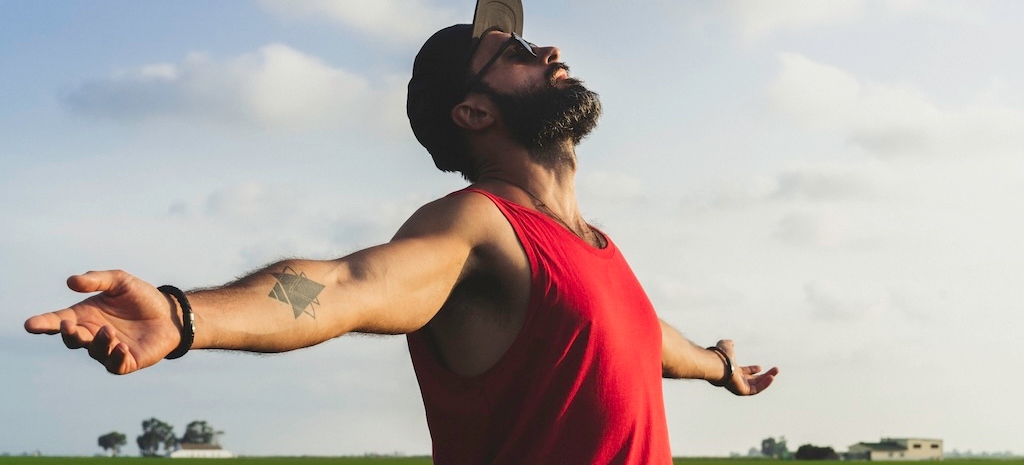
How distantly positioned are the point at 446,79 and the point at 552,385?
6.13ft

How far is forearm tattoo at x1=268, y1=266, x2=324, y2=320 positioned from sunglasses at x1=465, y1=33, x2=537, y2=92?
207 cm

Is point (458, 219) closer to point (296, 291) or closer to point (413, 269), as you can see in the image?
point (413, 269)

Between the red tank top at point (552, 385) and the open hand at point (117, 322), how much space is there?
5.22 feet

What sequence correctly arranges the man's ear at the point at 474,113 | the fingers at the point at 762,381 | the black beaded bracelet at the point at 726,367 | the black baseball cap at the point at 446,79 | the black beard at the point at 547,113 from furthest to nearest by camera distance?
the fingers at the point at 762,381
the black beaded bracelet at the point at 726,367
the black baseball cap at the point at 446,79
the man's ear at the point at 474,113
the black beard at the point at 547,113

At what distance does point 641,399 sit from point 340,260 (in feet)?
5.15

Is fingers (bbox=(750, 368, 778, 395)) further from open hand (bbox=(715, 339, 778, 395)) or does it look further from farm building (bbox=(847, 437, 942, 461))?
farm building (bbox=(847, 437, 942, 461))

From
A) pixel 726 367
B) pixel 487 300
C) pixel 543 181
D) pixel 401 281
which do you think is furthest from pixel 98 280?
pixel 726 367

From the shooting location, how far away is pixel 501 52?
4.87 metres

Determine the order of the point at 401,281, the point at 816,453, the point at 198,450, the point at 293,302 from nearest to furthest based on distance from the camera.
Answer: the point at 293,302 → the point at 401,281 → the point at 816,453 → the point at 198,450

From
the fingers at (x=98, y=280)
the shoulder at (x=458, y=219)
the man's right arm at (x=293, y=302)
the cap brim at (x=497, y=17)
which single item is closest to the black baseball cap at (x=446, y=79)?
the cap brim at (x=497, y=17)

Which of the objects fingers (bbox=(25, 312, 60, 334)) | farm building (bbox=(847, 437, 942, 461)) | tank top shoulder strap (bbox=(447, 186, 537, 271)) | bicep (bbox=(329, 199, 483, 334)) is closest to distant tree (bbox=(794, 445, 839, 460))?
farm building (bbox=(847, 437, 942, 461))

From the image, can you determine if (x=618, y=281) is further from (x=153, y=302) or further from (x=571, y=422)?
(x=153, y=302)

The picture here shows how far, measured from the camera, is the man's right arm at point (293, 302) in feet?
7.68

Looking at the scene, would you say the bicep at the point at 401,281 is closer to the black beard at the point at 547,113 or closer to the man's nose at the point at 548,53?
the black beard at the point at 547,113
